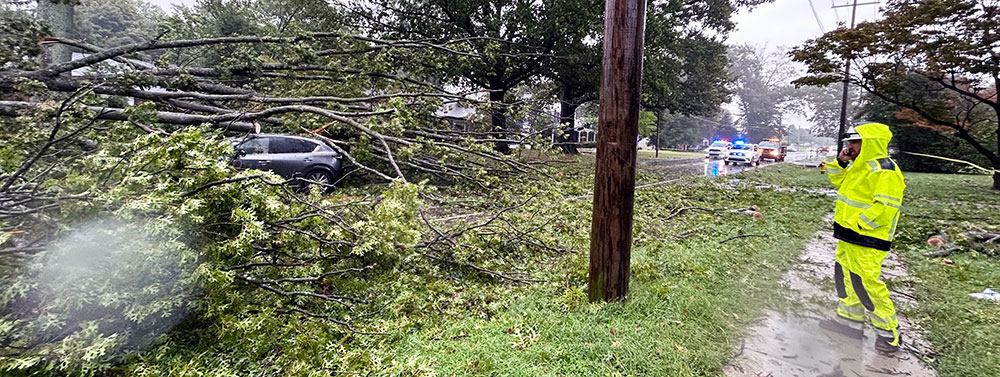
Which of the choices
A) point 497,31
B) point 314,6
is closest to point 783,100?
point 497,31

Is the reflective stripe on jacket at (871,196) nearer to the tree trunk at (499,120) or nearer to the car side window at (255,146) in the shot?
the tree trunk at (499,120)

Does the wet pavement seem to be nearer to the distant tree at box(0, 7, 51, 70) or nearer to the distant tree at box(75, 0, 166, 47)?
the distant tree at box(0, 7, 51, 70)

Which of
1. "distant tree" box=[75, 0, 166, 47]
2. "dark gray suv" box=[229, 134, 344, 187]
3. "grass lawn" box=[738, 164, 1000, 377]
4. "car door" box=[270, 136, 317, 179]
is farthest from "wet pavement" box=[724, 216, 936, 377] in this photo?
"distant tree" box=[75, 0, 166, 47]

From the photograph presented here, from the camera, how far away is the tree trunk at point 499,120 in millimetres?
6384

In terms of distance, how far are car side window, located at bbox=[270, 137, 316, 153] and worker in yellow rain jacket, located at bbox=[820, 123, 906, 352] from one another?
8675 mm

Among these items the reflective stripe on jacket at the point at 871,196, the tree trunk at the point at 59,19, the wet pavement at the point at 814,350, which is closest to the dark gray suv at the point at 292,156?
the wet pavement at the point at 814,350

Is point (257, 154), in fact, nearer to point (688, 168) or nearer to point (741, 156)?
point (688, 168)

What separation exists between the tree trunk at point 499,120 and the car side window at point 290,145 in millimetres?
3931

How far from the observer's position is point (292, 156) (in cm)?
832

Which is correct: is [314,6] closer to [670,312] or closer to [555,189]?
[555,189]

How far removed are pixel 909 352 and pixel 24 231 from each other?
17.7 ft

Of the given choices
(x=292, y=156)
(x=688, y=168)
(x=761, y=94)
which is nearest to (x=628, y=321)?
(x=292, y=156)

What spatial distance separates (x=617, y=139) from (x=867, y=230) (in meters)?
1.95

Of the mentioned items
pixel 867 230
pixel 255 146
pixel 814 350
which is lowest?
pixel 814 350
